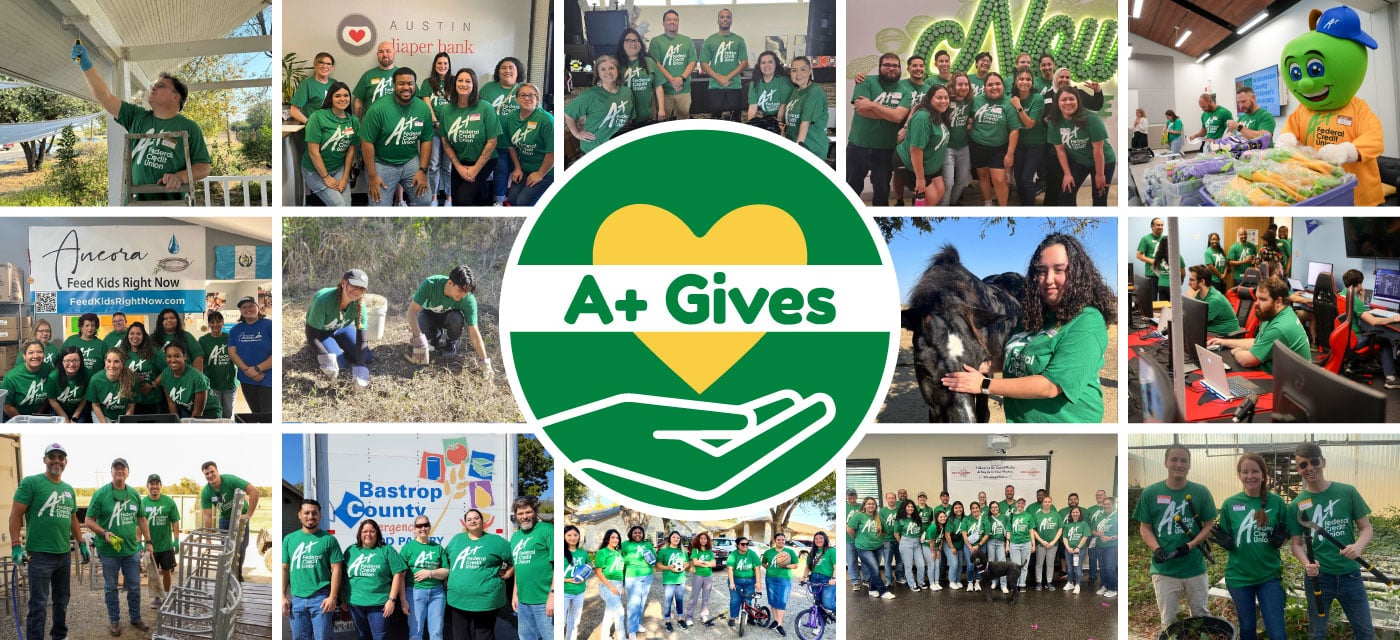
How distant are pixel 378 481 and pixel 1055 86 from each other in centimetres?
301

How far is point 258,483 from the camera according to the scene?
438 centimetres

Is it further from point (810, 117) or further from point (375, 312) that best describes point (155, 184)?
point (810, 117)

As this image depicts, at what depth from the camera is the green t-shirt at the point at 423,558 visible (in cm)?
435

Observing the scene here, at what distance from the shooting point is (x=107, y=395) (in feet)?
14.5

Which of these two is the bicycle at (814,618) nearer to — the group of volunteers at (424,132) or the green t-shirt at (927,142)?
the green t-shirt at (927,142)

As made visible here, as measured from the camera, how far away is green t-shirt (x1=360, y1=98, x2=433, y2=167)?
4.36 meters

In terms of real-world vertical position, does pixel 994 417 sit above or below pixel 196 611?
above

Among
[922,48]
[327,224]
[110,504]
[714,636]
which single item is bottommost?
[714,636]

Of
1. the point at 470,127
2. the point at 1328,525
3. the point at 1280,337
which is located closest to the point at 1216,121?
the point at 1280,337

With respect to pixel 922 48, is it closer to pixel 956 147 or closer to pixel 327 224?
pixel 956 147

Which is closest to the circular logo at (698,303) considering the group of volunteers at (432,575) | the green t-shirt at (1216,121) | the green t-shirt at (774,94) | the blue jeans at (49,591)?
the green t-shirt at (774,94)

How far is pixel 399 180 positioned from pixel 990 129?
90.7 inches

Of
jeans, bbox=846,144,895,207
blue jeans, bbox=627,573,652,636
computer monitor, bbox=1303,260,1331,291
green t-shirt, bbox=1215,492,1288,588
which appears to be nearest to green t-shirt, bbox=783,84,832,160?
jeans, bbox=846,144,895,207

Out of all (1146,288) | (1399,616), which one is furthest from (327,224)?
(1399,616)
